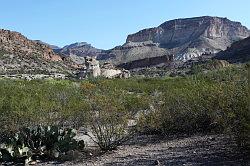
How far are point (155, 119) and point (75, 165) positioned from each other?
11.9ft

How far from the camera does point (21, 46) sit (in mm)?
124250

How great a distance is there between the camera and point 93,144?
13.5 meters

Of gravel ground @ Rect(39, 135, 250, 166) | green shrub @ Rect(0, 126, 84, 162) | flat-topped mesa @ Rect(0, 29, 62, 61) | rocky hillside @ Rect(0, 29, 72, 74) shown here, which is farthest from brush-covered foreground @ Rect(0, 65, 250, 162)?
flat-topped mesa @ Rect(0, 29, 62, 61)

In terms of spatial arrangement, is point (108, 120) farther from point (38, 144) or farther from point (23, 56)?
point (23, 56)

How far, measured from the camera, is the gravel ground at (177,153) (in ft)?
32.6

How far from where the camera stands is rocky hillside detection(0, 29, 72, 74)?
104312 millimetres

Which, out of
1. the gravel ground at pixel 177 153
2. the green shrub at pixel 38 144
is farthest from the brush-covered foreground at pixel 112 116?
the gravel ground at pixel 177 153

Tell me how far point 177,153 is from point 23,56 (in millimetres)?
108227

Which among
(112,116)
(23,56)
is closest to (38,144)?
(112,116)

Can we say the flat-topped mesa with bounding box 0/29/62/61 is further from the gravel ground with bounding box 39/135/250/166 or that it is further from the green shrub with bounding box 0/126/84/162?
the gravel ground with bounding box 39/135/250/166

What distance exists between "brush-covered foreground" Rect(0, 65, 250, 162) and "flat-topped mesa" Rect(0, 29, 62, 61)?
102 meters

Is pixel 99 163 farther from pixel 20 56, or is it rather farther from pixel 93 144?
pixel 20 56

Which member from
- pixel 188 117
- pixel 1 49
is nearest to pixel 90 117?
pixel 188 117

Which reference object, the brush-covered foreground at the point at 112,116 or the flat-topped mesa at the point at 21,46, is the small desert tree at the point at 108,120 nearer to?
the brush-covered foreground at the point at 112,116
